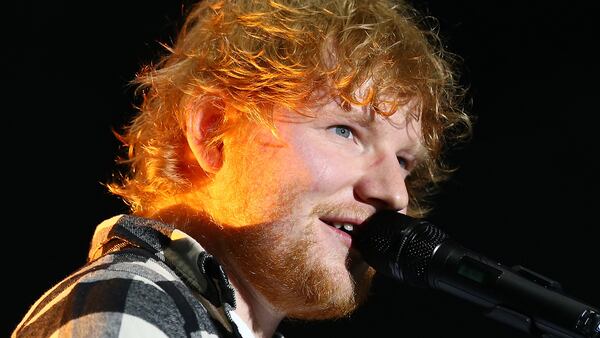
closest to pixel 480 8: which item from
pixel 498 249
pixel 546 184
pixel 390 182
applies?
pixel 546 184

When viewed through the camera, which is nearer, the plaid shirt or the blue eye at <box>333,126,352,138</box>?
the plaid shirt

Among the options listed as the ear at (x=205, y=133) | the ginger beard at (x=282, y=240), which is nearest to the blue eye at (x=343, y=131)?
the ginger beard at (x=282, y=240)

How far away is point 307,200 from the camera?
5.50ft

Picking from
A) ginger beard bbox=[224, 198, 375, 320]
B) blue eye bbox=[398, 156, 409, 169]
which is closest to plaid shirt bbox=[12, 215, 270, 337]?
ginger beard bbox=[224, 198, 375, 320]

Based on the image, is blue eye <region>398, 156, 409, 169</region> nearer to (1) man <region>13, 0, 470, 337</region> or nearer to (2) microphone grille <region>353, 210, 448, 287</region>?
(1) man <region>13, 0, 470, 337</region>

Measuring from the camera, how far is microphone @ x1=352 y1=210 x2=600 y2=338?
129 cm

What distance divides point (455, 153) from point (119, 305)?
5.88ft

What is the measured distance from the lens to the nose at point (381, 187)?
169 centimetres

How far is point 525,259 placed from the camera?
→ 2.63 meters

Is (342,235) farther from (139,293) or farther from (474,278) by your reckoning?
(139,293)

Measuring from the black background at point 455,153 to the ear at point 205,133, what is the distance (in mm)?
608

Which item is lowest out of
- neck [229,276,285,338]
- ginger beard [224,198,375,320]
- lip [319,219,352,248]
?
neck [229,276,285,338]

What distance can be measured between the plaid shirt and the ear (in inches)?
12.1

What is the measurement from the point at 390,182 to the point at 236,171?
32 cm
